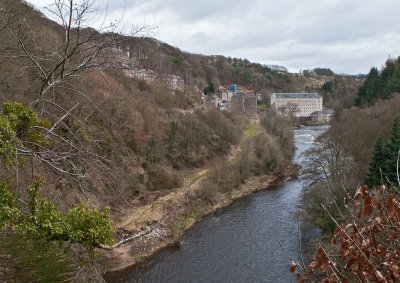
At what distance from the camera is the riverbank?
14781 millimetres

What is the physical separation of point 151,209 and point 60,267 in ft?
48.0

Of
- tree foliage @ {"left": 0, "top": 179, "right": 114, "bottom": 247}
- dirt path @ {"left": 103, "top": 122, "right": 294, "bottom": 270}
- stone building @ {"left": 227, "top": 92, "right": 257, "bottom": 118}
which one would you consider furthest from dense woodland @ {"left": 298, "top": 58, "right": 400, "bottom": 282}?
stone building @ {"left": 227, "top": 92, "right": 257, "bottom": 118}

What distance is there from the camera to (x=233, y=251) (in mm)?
15000

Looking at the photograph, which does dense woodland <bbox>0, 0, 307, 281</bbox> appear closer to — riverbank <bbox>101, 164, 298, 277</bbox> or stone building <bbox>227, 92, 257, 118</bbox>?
riverbank <bbox>101, 164, 298, 277</bbox>

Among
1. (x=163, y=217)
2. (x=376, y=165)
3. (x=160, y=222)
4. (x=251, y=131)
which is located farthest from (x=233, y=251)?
(x=251, y=131)

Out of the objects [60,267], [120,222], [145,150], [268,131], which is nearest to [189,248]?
[120,222]

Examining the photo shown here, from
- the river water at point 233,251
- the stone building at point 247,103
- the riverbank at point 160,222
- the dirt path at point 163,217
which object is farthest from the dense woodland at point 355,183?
the stone building at point 247,103

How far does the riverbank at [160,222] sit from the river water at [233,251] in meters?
0.58

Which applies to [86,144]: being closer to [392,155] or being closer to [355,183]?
[355,183]

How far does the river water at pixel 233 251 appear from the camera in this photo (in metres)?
13.0

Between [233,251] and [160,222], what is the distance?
4.42 m

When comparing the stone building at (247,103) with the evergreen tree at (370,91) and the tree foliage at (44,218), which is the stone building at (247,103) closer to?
the evergreen tree at (370,91)

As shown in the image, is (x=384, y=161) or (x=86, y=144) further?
(x=384, y=161)

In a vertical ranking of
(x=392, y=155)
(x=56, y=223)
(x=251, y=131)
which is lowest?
(x=251, y=131)
